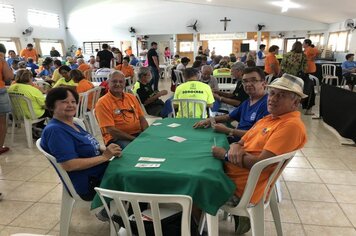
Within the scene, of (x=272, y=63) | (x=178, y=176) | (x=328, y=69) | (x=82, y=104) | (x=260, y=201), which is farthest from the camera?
(x=328, y=69)

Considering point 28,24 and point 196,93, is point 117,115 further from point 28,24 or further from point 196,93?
point 28,24

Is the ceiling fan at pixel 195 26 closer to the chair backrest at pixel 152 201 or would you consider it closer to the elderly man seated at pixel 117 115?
the elderly man seated at pixel 117 115

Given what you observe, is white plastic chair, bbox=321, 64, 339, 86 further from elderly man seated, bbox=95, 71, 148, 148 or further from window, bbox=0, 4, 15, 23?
window, bbox=0, 4, 15, 23

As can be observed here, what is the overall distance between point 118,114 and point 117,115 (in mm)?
13

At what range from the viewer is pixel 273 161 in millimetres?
1367

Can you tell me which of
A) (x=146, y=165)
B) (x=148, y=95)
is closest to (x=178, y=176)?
(x=146, y=165)

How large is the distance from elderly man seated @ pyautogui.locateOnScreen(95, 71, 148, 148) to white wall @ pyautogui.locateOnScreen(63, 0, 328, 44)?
10.7 meters

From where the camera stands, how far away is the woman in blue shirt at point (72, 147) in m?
1.52

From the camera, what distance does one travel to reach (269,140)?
1.44 meters

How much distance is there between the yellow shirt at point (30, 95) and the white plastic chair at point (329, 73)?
6.73 m

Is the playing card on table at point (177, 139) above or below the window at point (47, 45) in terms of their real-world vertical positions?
below

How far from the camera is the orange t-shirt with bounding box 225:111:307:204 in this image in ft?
4.60

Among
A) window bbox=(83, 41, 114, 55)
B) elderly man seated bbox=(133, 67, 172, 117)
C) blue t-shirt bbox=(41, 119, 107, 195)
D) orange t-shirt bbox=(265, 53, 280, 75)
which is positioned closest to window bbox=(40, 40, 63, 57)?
window bbox=(83, 41, 114, 55)

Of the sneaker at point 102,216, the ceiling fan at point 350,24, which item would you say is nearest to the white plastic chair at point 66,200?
the sneaker at point 102,216
